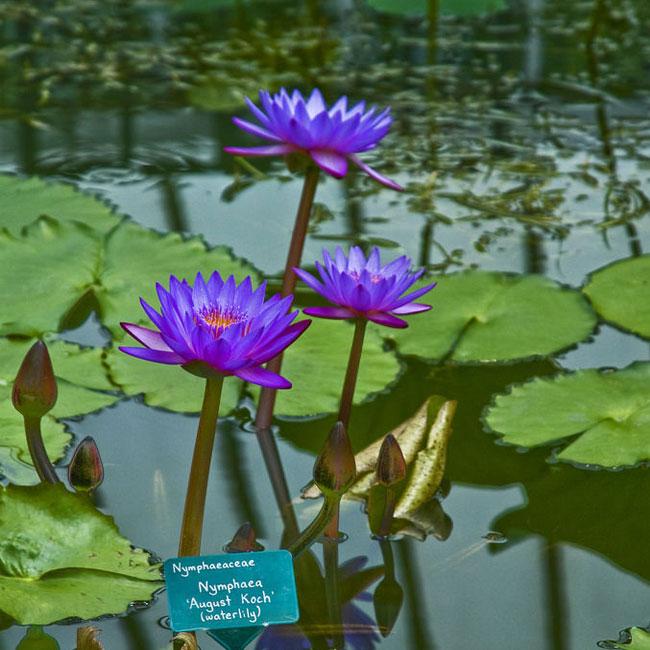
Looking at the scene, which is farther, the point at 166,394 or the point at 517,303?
the point at 517,303

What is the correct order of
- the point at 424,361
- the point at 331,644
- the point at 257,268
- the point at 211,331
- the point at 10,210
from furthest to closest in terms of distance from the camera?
→ the point at 10,210 < the point at 257,268 < the point at 424,361 < the point at 331,644 < the point at 211,331

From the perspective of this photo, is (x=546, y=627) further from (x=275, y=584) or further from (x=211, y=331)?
(x=211, y=331)

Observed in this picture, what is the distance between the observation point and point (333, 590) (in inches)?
53.6

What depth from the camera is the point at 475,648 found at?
4.16 ft

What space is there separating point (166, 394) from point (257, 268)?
46cm

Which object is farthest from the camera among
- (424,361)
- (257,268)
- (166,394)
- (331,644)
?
(257,268)

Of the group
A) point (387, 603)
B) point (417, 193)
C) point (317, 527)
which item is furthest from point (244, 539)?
point (417, 193)

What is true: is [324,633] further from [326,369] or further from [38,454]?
[326,369]

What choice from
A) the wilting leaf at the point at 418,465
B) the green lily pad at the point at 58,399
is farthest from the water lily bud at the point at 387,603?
the green lily pad at the point at 58,399

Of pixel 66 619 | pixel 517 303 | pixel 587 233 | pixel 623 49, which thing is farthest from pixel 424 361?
pixel 623 49

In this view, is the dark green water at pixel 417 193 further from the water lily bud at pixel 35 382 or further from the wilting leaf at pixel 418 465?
the water lily bud at pixel 35 382

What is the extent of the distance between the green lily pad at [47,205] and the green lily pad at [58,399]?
0.45 meters

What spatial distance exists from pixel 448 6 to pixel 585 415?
223 cm

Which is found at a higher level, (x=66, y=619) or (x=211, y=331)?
(x=211, y=331)
